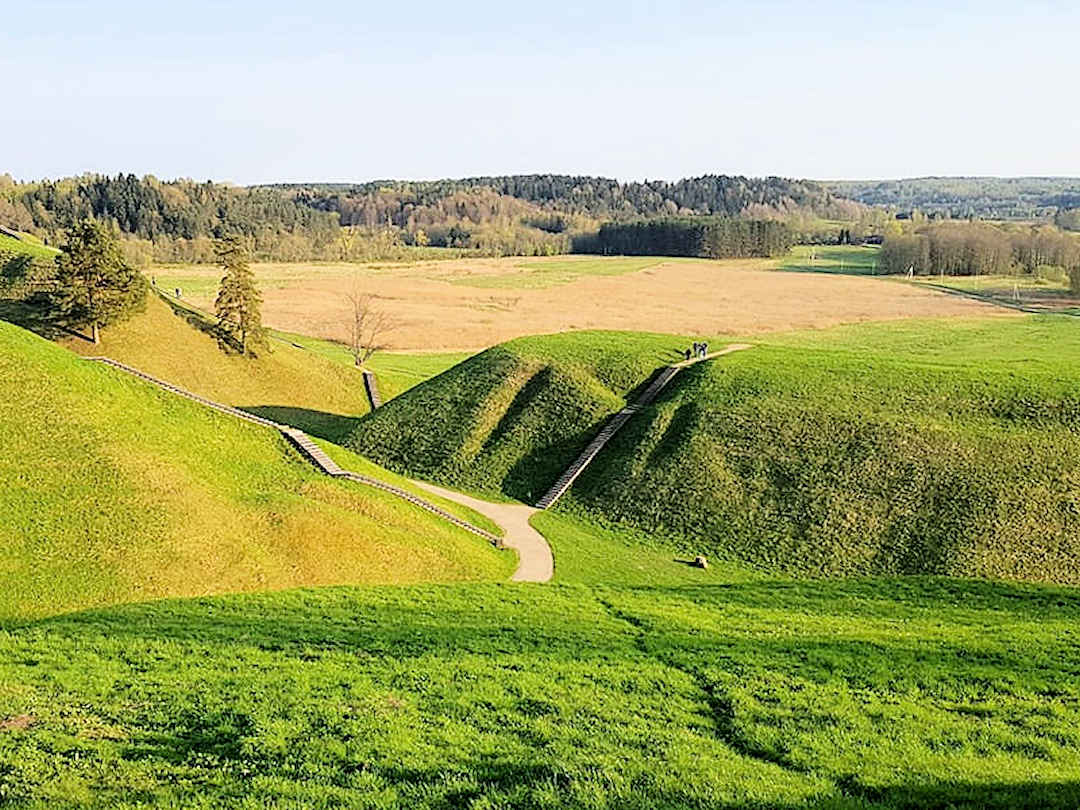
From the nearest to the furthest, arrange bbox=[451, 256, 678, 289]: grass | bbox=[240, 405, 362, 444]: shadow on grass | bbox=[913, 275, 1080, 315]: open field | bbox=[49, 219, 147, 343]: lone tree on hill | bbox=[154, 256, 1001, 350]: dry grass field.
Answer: bbox=[240, 405, 362, 444]: shadow on grass
bbox=[49, 219, 147, 343]: lone tree on hill
bbox=[154, 256, 1001, 350]: dry grass field
bbox=[913, 275, 1080, 315]: open field
bbox=[451, 256, 678, 289]: grass

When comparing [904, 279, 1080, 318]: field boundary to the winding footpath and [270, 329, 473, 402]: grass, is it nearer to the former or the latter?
[270, 329, 473, 402]: grass

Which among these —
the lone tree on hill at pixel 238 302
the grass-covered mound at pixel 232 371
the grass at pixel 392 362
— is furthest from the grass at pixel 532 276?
the lone tree on hill at pixel 238 302

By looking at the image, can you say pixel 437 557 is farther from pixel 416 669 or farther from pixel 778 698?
pixel 778 698

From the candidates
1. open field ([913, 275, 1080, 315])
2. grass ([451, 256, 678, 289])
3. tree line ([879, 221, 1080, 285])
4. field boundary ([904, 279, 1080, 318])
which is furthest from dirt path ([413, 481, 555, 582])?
tree line ([879, 221, 1080, 285])

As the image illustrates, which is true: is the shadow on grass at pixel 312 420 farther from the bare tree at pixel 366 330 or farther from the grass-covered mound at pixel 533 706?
the grass-covered mound at pixel 533 706

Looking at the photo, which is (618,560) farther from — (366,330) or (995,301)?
(995,301)

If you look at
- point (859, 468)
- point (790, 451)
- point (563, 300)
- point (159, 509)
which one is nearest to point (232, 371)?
point (159, 509)

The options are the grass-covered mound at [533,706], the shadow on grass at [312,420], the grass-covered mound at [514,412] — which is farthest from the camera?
the shadow on grass at [312,420]
